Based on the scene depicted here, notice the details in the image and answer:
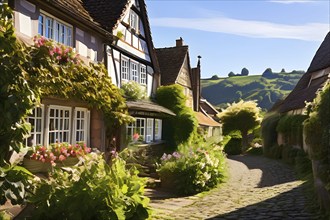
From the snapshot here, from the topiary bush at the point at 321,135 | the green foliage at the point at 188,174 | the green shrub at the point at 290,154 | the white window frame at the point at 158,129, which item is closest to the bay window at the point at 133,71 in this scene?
the white window frame at the point at 158,129

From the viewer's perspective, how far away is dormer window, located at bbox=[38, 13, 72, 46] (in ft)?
33.6

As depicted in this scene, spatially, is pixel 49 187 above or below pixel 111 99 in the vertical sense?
below

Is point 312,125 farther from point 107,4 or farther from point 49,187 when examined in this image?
point 107,4

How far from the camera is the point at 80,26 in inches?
471

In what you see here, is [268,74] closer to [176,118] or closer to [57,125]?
[176,118]

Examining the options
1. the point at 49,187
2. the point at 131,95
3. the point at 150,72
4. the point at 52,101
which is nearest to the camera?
the point at 49,187

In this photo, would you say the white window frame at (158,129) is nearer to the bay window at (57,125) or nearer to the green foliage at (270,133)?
the bay window at (57,125)

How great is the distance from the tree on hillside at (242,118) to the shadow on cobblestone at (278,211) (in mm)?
28598

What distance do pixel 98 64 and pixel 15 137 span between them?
28.3ft

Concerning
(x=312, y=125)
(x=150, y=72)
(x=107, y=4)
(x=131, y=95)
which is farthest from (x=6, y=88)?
(x=150, y=72)

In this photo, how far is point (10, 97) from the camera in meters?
4.05

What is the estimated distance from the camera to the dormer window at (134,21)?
16300 millimetres

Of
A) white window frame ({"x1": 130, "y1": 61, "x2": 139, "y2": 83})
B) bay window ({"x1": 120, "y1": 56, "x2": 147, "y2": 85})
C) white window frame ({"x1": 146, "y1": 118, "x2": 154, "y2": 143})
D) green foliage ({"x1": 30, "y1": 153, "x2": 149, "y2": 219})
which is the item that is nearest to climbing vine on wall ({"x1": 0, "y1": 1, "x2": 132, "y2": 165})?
green foliage ({"x1": 30, "y1": 153, "x2": 149, "y2": 219})

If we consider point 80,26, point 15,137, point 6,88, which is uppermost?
point 80,26
